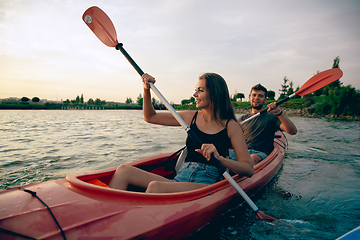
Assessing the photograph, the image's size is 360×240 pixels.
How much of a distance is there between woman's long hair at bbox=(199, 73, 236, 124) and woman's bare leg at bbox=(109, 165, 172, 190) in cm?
93

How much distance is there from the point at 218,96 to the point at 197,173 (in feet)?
2.65

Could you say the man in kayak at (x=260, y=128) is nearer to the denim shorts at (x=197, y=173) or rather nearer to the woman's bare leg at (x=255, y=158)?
the woman's bare leg at (x=255, y=158)

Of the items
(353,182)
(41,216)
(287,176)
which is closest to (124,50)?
(41,216)

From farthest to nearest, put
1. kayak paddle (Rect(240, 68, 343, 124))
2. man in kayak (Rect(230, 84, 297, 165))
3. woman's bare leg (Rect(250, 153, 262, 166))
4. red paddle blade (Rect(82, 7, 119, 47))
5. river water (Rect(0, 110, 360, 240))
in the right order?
kayak paddle (Rect(240, 68, 343, 124)) → man in kayak (Rect(230, 84, 297, 165)) → woman's bare leg (Rect(250, 153, 262, 166)) → red paddle blade (Rect(82, 7, 119, 47)) → river water (Rect(0, 110, 360, 240))

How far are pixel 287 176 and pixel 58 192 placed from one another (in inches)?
160

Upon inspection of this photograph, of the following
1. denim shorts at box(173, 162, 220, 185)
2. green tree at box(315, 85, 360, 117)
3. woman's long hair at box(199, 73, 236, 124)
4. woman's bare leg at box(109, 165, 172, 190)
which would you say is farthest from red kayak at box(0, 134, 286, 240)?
green tree at box(315, 85, 360, 117)

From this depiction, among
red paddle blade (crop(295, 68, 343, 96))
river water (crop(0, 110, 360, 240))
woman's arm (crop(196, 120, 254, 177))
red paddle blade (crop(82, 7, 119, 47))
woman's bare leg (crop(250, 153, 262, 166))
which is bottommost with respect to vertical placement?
river water (crop(0, 110, 360, 240))

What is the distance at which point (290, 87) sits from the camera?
43625 mm

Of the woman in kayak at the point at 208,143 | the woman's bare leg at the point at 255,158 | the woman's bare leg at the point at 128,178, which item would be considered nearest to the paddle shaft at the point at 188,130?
the woman in kayak at the point at 208,143

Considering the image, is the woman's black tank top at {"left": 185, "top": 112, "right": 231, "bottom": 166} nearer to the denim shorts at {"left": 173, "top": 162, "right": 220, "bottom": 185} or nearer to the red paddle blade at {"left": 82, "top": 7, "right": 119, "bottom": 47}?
the denim shorts at {"left": 173, "top": 162, "right": 220, "bottom": 185}

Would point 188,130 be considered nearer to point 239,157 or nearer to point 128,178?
point 239,157

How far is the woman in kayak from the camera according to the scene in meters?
1.83

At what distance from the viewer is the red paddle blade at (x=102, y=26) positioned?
8.69ft

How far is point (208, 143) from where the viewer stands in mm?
1950
